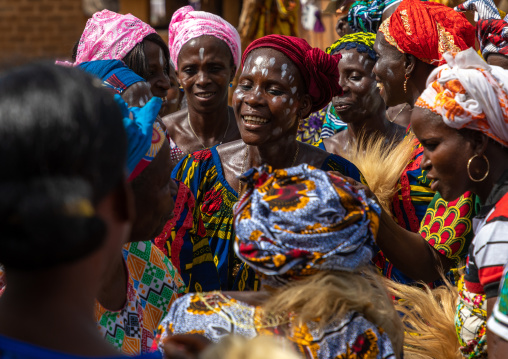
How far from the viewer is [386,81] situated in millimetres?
4023

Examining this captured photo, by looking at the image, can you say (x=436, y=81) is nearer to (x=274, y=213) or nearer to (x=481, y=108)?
(x=481, y=108)

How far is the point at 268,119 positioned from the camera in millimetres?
3334

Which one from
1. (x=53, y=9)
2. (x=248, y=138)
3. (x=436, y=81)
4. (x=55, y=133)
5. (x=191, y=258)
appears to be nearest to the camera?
(x=55, y=133)

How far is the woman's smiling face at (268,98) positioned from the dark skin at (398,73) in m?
0.85

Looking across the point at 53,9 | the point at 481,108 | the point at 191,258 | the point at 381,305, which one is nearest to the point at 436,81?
the point at 481,108

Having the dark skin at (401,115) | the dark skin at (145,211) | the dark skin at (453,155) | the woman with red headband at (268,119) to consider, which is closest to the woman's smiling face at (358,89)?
the dark skin at (401,115)

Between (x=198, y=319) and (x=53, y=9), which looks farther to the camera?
(x=53, y=9)

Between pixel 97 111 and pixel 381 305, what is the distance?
116cm

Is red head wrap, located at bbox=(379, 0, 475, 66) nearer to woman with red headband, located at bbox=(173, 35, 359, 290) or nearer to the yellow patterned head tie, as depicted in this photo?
woman with red headband, located at bbox=(173, 35, 359, 290)

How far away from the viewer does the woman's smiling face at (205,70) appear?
475cm

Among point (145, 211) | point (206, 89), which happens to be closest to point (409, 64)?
point (206, 89)

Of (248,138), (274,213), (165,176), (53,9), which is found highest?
(274,213)

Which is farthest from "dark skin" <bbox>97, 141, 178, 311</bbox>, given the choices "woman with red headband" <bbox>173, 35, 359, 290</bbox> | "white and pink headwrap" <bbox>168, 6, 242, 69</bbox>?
"white and pink headwrap" <bbox>168, 6, 242, 69</bbox>

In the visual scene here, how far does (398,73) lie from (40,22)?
8.32 metres
